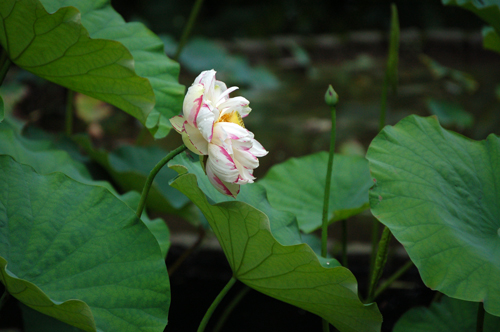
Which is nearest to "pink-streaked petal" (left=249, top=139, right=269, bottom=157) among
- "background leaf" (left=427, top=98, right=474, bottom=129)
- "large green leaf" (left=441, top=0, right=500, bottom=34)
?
"large green leaf" (left=441, top=0, right=500, bottom=34)

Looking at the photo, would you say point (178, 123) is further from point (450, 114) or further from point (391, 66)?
point (450, 114)

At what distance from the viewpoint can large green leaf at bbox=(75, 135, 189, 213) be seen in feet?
3.52

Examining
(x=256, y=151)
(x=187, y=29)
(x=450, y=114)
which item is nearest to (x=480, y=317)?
(x=256, y=151)

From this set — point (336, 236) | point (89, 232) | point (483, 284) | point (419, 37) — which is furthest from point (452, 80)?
point (89, 232)

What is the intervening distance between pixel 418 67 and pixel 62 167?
3.99m

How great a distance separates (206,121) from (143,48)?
1.44 feet

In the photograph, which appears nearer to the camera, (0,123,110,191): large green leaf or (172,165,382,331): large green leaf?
(172,165,382,331): large green leaf

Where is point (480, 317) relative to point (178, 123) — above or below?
below

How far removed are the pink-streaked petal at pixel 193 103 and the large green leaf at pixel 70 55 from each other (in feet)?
0.58

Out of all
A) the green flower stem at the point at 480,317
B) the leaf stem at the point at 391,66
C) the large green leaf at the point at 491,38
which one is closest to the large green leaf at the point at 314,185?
the leaf stem at the point at 391,66

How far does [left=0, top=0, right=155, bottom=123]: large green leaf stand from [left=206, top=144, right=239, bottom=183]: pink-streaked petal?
0.75 ft

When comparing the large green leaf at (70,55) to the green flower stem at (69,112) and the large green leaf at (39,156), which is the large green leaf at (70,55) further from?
the green flower stem at (69,112)

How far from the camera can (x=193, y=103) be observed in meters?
0.55

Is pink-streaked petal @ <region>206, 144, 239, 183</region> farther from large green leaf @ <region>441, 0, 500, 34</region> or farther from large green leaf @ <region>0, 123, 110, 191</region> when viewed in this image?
large green leaf @ <region>441, 0, 500, 34</region>
